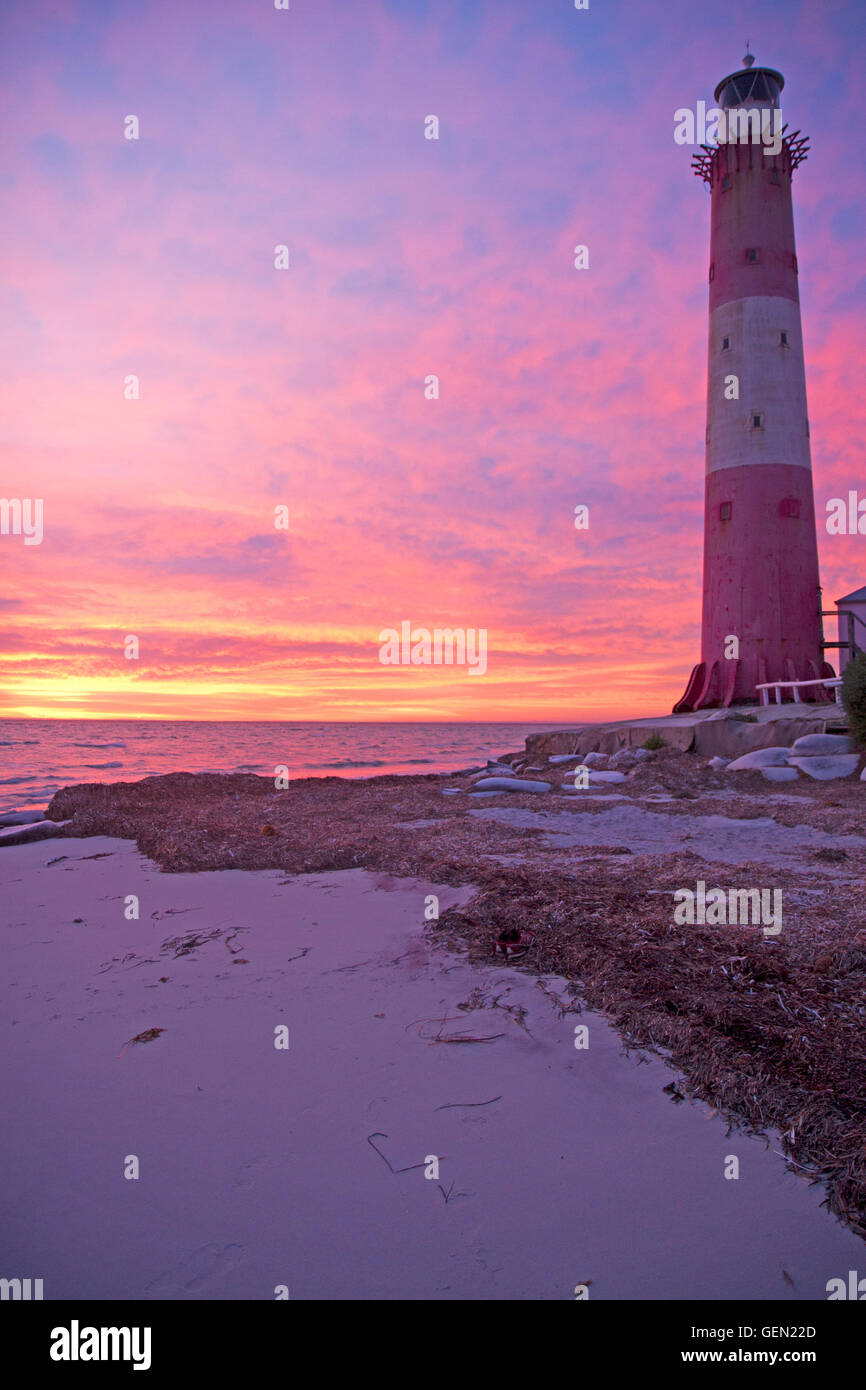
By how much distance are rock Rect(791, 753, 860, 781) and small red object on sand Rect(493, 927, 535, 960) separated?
404 inches

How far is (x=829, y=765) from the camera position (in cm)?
1245

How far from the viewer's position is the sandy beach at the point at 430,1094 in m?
1.87

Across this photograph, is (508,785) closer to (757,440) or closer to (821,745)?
(821,745)

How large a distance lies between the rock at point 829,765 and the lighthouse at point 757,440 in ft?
27.6

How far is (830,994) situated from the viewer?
323cm

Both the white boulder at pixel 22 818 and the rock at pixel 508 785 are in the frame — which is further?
the rock at pixel 508 785

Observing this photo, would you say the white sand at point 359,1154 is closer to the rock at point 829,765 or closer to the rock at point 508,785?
the rock at point 508,785

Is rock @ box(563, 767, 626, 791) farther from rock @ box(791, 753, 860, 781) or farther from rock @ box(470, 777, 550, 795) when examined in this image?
rock @ box(791, 753, 860, 781)

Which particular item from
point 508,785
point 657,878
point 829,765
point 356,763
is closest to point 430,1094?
point 657,878

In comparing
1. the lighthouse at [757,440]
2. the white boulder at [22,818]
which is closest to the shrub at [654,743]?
the lighthouse at [757,440]

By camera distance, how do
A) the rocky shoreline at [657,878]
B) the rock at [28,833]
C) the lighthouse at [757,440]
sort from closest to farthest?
the rocky shoreline at [657,878] → the rock at [28,833] → the lighthouse at [757,440]

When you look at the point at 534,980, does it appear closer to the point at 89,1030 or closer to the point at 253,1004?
the point at 253,1004
